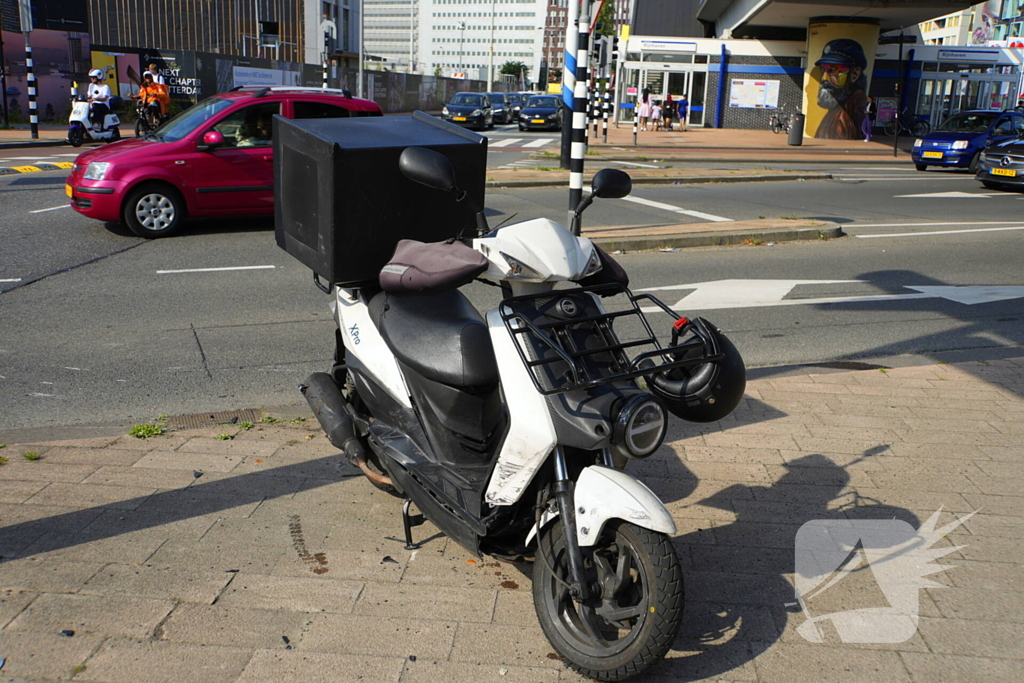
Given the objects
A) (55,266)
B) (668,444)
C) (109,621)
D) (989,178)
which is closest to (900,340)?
(668,444)

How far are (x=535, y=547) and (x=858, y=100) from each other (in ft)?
126

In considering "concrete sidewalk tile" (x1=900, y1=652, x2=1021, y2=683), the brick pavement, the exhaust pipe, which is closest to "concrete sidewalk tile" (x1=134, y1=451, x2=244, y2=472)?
the brick pavement

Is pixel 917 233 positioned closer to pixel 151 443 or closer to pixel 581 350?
pixel 151 443

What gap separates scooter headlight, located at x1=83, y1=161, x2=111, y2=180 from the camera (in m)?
10.8

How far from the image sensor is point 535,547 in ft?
10.5

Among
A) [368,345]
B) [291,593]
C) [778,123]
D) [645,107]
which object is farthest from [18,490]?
[778,123]

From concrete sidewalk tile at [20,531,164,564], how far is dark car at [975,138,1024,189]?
1880 cm

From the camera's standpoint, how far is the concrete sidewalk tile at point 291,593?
3.33 meters

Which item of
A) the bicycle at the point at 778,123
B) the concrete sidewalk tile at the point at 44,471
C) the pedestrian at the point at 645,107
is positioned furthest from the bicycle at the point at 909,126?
the concrete sidewalk tile at the point at 44,471

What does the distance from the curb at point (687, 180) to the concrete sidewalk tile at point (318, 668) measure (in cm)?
1439

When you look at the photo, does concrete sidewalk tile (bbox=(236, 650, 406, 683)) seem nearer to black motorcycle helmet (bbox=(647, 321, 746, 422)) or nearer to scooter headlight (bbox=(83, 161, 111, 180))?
black motorcycle helmet (bbox=(647, 321, 746, 422))

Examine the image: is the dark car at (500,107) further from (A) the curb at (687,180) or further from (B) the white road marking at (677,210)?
(B) the white road marking at (677,210)

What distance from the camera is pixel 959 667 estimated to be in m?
3.04

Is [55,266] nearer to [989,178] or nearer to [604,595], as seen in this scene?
[604,595]
